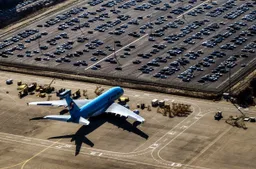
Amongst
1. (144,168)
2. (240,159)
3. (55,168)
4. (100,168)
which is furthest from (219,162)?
(55,168)

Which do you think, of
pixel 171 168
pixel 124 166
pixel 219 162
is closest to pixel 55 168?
pixel 124 166

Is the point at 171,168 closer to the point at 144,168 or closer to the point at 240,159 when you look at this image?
the point at 144,168

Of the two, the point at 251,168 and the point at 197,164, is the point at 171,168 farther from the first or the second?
the point at 251,168

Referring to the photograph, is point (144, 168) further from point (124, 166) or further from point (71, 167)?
point (71, 167)

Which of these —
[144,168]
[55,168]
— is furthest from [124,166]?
[55,168]

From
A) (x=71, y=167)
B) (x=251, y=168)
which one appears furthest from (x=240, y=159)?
(x=71, y=167)
